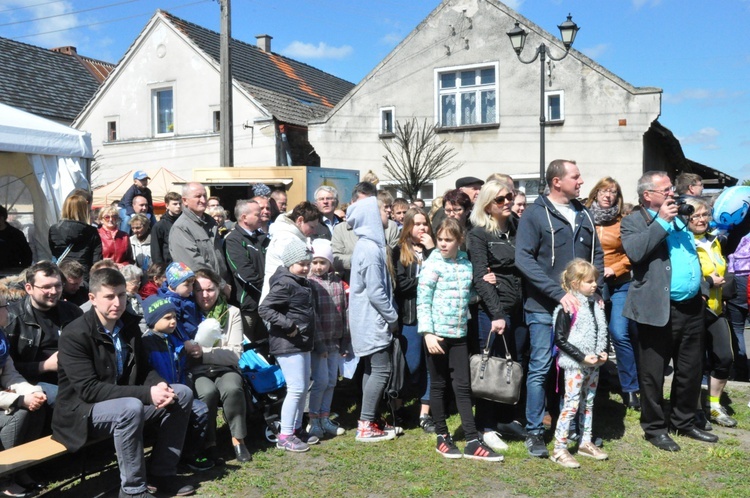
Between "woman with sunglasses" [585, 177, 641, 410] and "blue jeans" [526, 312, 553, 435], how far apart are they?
1333 mm

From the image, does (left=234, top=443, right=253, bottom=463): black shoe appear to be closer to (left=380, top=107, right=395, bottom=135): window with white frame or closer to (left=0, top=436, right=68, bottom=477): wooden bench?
(left=0, top=436, right=68, bottom=477): wooden bench

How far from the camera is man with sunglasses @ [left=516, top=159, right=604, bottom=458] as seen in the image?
5.32m


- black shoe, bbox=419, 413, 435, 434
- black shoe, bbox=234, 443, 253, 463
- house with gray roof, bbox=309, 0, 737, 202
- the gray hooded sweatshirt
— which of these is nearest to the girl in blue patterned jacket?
the gray hooded sweatshirt

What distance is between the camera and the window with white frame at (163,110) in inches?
940

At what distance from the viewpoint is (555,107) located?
18750 millimetres

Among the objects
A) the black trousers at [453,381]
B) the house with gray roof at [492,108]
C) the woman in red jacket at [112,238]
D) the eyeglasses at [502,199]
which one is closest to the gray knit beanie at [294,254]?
the black trousers at [453,381]

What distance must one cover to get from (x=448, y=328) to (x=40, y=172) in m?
6.23

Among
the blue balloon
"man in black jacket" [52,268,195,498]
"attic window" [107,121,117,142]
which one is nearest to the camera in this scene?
"man in black jacket" [52,268,195,498]

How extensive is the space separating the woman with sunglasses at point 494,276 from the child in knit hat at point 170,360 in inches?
83.6

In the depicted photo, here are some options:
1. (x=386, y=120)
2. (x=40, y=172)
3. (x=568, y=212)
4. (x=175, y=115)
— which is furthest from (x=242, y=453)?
(x=175, y=115)

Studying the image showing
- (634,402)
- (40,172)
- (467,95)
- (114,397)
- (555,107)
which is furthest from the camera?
(467,95)

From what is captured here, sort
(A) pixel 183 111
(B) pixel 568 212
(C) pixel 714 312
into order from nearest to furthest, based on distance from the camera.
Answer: (B) pixel 568 212, (C) pixel 714 312, (A) pixel 183 111

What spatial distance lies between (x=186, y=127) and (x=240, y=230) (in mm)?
17584

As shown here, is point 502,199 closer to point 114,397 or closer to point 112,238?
point 114,397
